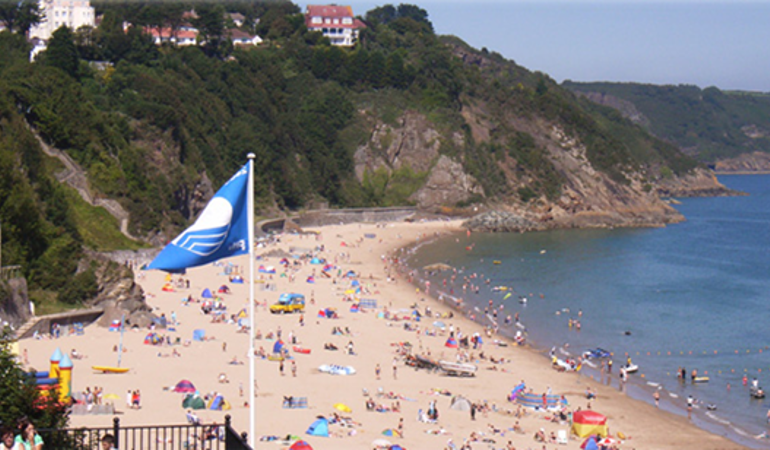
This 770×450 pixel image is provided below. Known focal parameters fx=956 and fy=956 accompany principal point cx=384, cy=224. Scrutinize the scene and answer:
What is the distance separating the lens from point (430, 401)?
28.0m

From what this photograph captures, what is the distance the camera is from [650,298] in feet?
175

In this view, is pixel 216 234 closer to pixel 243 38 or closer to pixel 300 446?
pixel 300 446

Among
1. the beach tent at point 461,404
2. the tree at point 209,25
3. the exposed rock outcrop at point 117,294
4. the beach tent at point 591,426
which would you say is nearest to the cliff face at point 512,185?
the tree at point 209,25

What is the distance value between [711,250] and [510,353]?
46711 millimetres

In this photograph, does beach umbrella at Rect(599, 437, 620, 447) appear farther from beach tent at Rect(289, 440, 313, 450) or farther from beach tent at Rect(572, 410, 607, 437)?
beach tent at Rect(289, 440, 313, 450)

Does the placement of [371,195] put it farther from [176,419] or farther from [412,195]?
[176,419]

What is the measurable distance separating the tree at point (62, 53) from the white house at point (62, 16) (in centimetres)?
1839

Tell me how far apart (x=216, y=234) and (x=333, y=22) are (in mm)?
106401

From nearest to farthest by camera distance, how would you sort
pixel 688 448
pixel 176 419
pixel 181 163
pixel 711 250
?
1. pixel 176 419
2. pixel 688 448
3. pixel 181 163
4. pixel 711 250

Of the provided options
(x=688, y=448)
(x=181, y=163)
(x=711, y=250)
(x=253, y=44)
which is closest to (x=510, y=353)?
(x=688, y=448)

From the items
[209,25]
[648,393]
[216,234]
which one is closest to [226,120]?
[209,25]

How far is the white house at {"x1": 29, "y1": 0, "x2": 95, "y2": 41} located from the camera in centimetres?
8615

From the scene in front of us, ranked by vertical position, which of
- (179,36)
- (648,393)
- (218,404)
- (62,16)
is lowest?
(648,393)

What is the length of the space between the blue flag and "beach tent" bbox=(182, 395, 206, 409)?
12298 mm
